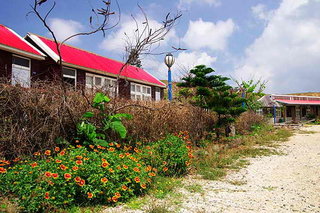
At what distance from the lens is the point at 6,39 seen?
9.34 metres

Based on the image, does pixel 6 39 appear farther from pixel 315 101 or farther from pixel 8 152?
pixel 315 101

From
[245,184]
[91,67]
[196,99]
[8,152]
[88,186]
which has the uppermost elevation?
[91,67]

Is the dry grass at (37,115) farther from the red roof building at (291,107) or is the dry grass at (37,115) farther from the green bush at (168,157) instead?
the red roof building at (291,107)

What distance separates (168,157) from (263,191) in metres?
2.02

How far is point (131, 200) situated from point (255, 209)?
6.26ft

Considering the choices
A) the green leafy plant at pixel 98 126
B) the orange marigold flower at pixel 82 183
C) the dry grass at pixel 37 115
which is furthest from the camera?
the green leafy plant at pixel 98 126

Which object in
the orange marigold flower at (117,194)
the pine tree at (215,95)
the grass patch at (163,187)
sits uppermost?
A: the pine tree at (215,95)

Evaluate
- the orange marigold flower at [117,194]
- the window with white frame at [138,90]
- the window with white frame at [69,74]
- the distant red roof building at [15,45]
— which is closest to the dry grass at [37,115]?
the orange marigold flower at [117,194]

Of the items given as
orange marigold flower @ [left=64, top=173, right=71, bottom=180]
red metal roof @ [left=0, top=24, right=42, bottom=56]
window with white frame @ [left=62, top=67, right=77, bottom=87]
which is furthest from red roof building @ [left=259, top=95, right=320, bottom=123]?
orange marigold flower @ [left=64, top=173, right=71, bottom=180]

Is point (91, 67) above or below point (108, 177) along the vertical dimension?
above

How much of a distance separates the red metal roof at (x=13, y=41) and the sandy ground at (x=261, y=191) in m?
8.83

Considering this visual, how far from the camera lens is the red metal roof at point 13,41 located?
904 centimetres

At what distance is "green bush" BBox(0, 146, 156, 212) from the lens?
280 cm

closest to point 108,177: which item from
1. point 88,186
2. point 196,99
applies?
point 88,186
